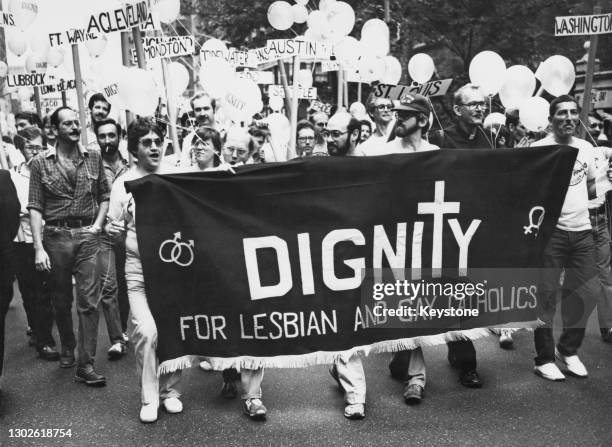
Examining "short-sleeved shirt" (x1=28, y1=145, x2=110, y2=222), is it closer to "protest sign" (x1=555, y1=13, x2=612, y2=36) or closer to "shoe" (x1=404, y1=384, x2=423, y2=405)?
"shoe" (x1=404, y1=384, x2=423, y2=405)

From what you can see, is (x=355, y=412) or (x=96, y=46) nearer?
(x=355, y=412)

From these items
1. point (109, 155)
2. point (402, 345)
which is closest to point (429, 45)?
point (109, 155)

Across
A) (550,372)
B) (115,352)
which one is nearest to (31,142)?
(115,352)

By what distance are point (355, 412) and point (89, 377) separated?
1983 mm

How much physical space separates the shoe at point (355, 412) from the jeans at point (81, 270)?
6.41 ft

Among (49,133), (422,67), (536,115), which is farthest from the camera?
(422,67)

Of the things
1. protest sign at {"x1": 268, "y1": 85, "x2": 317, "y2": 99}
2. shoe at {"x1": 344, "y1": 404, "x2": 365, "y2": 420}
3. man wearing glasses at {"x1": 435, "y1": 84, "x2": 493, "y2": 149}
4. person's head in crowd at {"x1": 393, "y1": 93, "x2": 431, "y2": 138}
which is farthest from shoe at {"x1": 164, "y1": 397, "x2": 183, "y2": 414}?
protest sign at {"x1": 268, "y1": 85, "x2": 317, "y2": 99}

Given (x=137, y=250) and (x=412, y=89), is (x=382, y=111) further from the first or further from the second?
(x=137, y=250)

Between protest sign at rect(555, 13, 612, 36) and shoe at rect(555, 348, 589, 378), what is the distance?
9.67 ft

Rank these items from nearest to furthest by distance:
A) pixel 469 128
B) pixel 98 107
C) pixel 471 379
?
pixel 471 379, pixel 469 128, pixel 98 107

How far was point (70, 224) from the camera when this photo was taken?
516 cm

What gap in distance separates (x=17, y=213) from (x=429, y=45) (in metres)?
14.2

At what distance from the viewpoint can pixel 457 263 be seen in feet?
15.5

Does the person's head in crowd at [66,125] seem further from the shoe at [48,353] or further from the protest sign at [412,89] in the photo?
the protest sign at [412,89]
